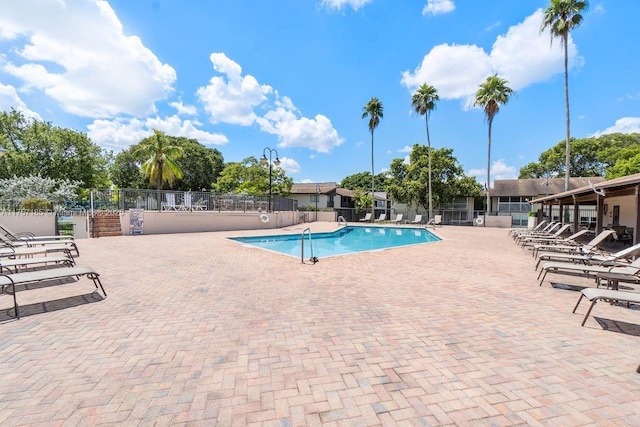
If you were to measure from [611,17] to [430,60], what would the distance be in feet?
24.5

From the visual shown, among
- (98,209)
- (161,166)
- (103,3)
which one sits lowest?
(98,209)

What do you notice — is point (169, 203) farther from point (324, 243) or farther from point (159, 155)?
point (324, 243)

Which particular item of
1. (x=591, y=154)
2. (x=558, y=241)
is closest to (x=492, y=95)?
(x=558, y=241)

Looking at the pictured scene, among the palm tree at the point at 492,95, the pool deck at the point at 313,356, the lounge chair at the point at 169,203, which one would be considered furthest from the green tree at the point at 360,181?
the pool deck at the point at 313,356

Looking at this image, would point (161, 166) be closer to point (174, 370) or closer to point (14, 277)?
point (14, 277)

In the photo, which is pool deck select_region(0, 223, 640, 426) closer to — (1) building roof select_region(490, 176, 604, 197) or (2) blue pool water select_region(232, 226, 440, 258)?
(2) blue pool water select_region(232, 226, 440, 258)

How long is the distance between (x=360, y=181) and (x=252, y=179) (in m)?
38.1

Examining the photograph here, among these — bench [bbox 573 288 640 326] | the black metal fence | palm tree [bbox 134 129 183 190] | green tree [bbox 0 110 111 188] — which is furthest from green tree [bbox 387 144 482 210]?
green tree [bbox 0 110 111 188]

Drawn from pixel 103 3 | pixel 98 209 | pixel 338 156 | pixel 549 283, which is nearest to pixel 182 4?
pixel 103 3

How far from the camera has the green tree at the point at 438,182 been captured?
30578 millimetres

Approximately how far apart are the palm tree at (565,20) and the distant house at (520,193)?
13.6 m

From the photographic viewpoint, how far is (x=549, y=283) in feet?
19.2

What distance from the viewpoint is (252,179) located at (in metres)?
31.9

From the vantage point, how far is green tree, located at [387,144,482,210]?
30.6m
